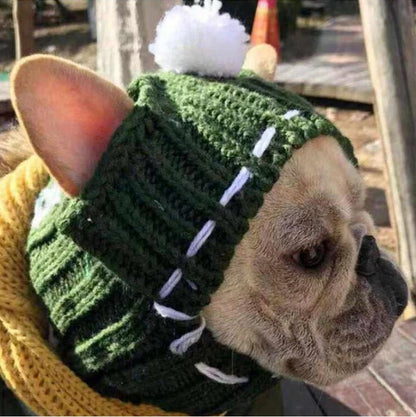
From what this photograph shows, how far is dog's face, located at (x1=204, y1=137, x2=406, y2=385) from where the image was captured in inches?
40.8

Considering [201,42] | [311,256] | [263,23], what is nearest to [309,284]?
[311,256]

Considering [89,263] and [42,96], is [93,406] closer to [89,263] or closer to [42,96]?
[89,263]

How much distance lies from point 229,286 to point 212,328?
3.0 inches

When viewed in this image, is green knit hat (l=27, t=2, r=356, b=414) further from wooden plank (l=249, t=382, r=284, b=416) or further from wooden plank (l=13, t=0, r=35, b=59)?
wooden plank (l=13, t=0, r=35, b=59)

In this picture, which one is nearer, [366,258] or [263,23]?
[366,258]

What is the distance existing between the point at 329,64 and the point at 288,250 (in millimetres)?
4569

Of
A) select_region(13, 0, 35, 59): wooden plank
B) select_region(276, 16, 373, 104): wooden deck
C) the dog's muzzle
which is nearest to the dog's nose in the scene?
the dog's muzzle

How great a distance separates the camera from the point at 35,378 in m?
1.07

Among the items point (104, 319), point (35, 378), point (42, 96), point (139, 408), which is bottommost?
point (139, 408)

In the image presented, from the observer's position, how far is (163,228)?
37.6 inches

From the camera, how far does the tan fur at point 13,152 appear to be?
1300 millimetres

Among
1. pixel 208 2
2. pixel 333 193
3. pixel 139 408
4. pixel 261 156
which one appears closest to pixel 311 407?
pixel 139 408

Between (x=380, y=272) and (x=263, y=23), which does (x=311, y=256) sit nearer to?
(x=380, y=272)

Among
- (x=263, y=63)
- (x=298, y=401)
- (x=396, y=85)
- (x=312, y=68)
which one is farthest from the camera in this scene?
(x=312, y=68)
